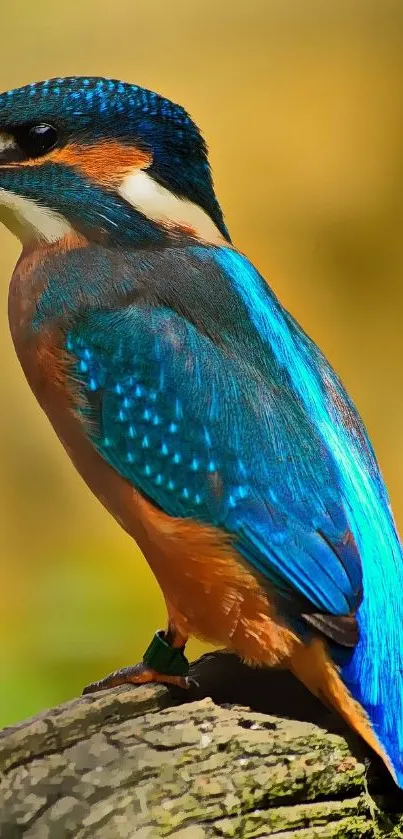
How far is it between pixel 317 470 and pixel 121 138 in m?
0.40

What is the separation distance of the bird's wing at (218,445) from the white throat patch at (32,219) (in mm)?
114

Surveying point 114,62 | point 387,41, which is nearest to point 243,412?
point 114,62

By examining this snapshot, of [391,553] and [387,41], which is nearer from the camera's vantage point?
[391,553]

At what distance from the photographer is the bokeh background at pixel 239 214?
1.69 meters

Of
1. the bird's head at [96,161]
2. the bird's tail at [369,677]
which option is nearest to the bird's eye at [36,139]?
the bird's head at [96,161]

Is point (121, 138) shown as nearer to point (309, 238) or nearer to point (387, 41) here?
point (309, 238)

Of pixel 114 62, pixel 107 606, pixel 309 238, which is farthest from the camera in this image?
pixel 309 238

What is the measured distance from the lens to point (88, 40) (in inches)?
71.4

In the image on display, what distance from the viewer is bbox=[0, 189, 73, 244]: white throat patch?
3.52ft

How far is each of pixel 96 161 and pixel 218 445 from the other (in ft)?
1.07

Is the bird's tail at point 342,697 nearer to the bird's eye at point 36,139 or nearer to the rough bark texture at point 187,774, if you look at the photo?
the rough bark texture at point 187,774

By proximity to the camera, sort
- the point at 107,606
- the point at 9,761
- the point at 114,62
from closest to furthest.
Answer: the point at 9,761, the point at 107,606, the point at 114,62

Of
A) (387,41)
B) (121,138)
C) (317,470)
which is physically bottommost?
(317,470)

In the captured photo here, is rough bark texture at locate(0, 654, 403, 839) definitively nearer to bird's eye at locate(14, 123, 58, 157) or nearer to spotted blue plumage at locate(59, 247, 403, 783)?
spotted blue plumage at locate(59, 247, 403, 783)
